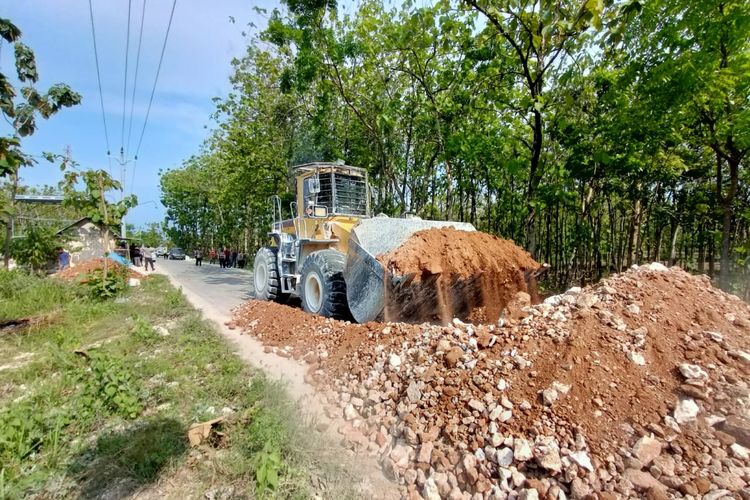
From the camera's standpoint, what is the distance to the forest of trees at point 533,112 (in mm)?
5594

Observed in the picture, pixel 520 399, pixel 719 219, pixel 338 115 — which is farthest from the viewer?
pixel 338 115

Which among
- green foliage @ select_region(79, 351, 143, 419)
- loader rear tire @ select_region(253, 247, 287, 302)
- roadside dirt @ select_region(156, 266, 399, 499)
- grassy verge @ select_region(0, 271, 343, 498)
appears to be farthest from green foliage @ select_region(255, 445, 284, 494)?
loader rear tire @ select_region(253, 247, 287, 302)

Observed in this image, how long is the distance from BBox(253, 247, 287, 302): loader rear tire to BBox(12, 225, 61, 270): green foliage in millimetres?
10723

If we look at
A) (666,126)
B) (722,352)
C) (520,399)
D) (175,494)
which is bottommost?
(175,494)

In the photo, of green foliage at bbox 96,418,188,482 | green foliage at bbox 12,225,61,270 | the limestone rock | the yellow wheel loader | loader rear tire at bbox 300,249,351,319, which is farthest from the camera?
green foliage at bbox 12,225,61,270

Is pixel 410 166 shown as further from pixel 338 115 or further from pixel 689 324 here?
pixel 689 324

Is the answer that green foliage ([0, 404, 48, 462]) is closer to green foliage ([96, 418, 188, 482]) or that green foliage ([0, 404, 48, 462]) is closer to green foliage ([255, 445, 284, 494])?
green foliage ([96, 418, 188, 482])

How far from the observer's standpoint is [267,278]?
344 inches

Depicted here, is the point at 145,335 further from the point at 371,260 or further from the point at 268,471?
the point at 268,471

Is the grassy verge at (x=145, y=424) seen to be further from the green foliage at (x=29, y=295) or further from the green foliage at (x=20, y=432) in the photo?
the green foliage at (x=29, y=295)

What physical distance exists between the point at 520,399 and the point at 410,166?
44.2 ft

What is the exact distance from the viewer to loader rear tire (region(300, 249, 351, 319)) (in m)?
6.15

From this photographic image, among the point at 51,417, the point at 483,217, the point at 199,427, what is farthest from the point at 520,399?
the point at 483,217

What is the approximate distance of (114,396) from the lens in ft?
12.2
